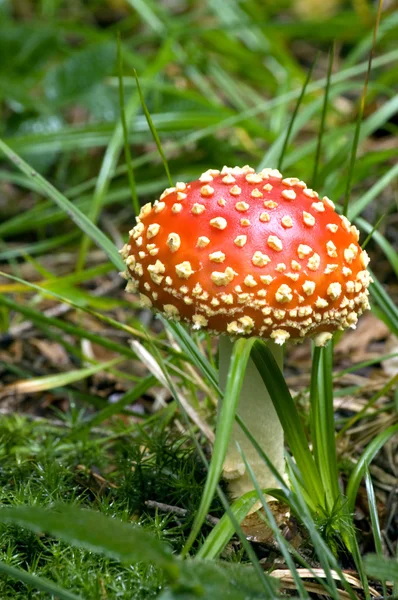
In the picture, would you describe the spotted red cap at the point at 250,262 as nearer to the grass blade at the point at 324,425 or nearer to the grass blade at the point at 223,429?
the grass blade at the point at 223,429

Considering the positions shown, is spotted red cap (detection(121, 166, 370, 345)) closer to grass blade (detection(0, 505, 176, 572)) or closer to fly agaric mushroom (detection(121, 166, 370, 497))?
fly agaric mushroom (detection(121, 166, 370, 497))

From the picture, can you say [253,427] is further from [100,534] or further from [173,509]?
[100,534]

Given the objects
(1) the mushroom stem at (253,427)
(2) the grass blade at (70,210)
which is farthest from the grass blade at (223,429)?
(2) the grass blade at (70,210)

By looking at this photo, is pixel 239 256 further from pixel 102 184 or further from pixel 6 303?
pixel 102 184

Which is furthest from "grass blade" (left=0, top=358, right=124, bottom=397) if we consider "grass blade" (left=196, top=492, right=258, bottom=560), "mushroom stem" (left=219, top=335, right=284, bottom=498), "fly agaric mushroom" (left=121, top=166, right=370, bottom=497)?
"grass blade" (left=196, top=492, right=258, bottom=560)

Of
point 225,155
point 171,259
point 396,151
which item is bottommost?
point 171,259

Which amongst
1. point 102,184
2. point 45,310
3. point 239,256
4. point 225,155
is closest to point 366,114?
point 225,155
